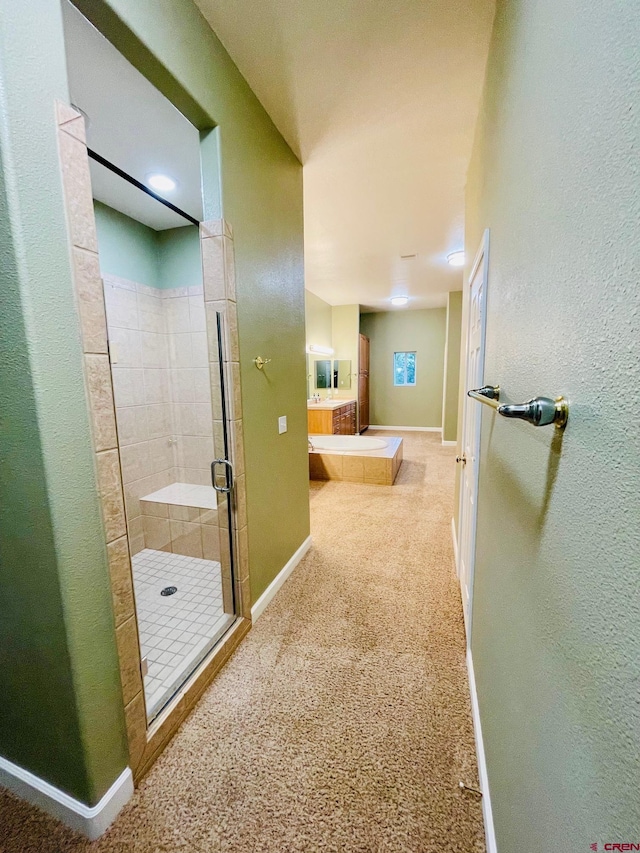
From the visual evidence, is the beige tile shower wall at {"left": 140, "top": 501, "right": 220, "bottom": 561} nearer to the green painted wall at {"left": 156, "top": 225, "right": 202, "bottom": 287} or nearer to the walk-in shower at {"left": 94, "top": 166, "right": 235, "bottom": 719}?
the walk-in shower at {"left": 94, "top": 166, "right": 235, "bottom": 719}

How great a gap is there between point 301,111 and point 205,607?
2.91 metres

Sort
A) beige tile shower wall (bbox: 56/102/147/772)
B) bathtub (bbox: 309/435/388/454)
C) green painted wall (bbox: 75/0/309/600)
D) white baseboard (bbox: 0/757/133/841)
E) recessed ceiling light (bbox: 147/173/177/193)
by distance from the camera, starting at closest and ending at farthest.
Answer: beige tile shower wall (bbox: 56/102/147/772), white baseboard (bbox: 0/757/133/841), green painted wall (bbox: 75/0/309/600), recessed ceiling light (bbox: 147/173/177/193), bathtub (bbox: 309/435/388/454)

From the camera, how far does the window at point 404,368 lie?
770cm

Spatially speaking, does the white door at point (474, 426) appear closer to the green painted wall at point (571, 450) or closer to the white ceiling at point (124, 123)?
the green painted wall at point (571, 450)

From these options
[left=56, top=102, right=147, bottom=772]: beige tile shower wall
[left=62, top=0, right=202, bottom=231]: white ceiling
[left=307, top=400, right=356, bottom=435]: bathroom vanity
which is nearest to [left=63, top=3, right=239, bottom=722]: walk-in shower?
[left=62, top=0, right=202, bottom=231]: white ceiling

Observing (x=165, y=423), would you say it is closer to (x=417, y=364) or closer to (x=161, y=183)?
(x=161, y=183)

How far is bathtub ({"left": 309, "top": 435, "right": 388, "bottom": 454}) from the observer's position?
4723mm

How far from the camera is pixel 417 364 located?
25.0 feet

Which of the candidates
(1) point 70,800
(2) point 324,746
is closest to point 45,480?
(1) point 70,800

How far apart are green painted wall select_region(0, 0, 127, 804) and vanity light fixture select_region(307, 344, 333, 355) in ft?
16.3

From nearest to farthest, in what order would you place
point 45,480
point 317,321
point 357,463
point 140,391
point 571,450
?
point 571,450 → point 45,480 → point 140,391 → point 357,463 → point 317,321

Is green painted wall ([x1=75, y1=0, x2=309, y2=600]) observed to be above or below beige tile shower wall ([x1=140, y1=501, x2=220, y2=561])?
above

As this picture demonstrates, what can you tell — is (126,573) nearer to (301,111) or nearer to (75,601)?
(75,601)

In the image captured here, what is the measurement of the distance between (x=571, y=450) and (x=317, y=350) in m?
5.74
